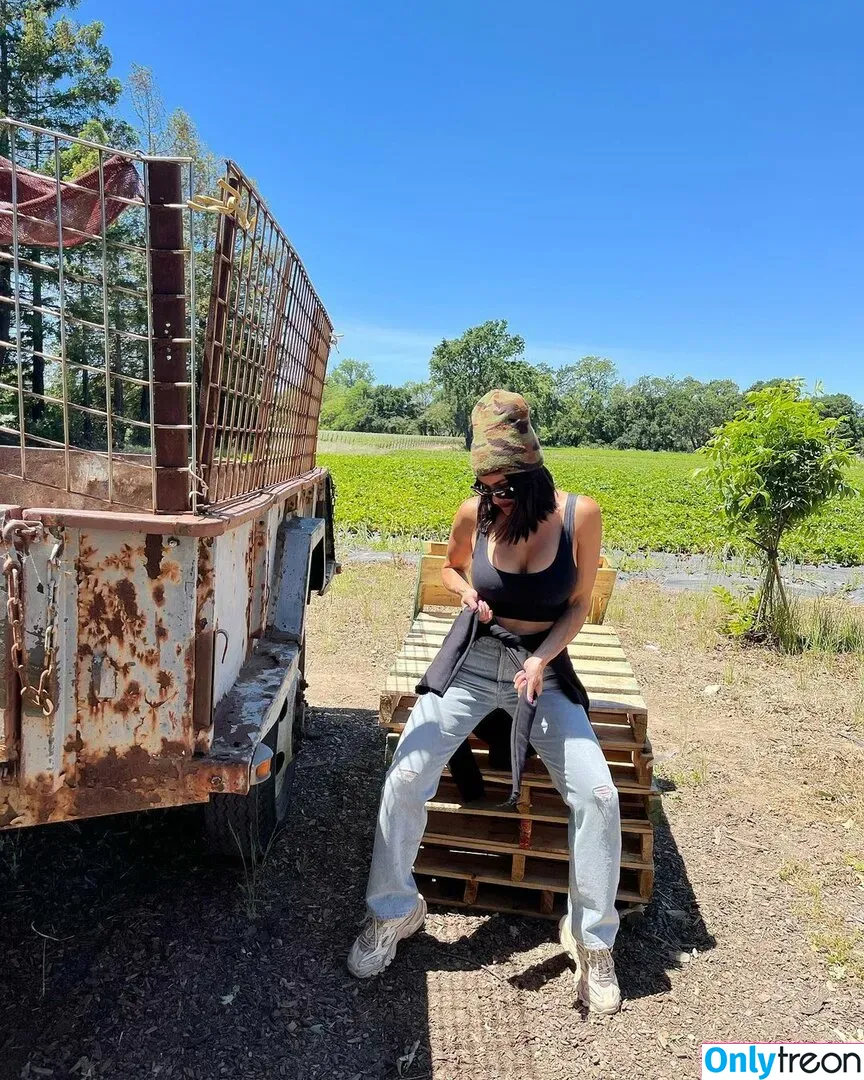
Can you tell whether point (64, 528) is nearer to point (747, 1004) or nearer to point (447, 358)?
point (747, 1004)

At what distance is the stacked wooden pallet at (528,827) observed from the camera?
2.91 metres

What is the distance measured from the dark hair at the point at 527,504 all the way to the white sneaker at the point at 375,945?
1.38m

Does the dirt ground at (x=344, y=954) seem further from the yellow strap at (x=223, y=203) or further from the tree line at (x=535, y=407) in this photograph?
the tree line at (x=535, y=407)

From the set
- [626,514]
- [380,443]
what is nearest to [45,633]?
[626,514]

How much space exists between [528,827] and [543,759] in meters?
0.33

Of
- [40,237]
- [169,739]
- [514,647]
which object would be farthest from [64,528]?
[40,237]

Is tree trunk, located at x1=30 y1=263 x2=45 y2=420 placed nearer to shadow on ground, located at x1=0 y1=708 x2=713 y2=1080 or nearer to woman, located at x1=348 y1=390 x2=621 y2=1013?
woman, located at x1=348 y1=390 x2=621 y2=1013

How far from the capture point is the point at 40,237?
10.9 feet

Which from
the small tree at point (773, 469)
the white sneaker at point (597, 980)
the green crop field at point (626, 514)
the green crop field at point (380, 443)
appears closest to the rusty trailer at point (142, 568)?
the white sneaker at point (597, 980)

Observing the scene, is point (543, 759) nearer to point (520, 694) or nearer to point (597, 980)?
point (520, 694)

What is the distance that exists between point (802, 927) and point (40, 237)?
4253 millimetres

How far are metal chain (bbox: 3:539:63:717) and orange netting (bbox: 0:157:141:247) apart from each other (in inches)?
33.6

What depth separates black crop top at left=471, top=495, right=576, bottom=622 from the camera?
110 inches

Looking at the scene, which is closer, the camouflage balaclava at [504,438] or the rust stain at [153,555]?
the rust stain at [153,555]
